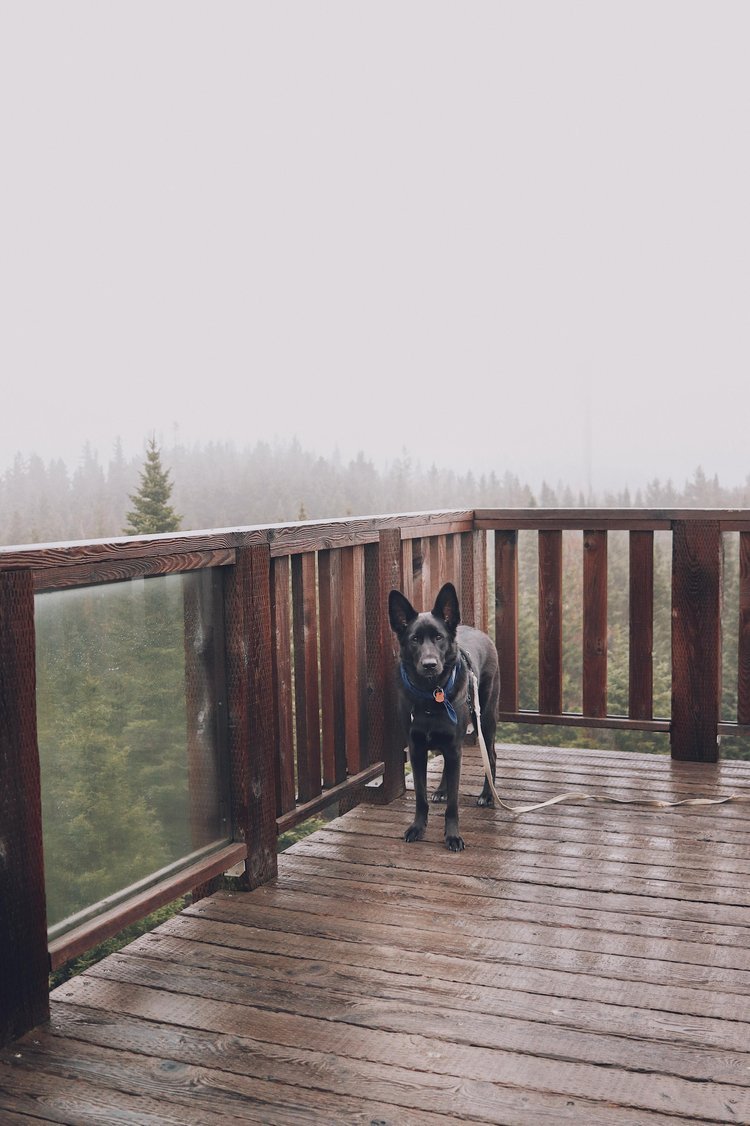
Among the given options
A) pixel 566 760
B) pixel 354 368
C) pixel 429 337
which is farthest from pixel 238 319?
pixel 566 760

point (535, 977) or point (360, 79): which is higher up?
point (360, 79)

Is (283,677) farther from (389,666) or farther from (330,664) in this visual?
(389,666)

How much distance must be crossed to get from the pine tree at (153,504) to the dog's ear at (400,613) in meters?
31.8

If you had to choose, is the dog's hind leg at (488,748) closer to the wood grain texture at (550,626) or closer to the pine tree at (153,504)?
the wood grain texture at (550,626)

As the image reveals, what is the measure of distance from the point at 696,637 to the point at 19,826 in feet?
10.1

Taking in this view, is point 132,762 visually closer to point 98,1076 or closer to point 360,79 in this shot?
point 98,1076

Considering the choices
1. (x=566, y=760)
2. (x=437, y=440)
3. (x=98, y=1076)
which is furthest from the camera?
(x=437, y=440)

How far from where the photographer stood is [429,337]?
5038cm

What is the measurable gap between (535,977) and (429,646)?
1.14 m

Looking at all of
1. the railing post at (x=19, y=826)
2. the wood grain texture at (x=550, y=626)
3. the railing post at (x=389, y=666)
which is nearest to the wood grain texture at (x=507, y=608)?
the wood grain texture at (x=550, y=626)

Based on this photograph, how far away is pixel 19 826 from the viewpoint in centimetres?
200

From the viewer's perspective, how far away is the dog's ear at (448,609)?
10.7ft

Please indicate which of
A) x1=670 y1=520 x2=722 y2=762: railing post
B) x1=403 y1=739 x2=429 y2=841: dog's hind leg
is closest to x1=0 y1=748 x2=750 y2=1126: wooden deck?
x1=403 y1=739 x2=429 y2=841: dog's hind leg

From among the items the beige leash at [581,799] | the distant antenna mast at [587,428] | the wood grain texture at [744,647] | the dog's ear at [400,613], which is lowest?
the beige leash at [581,799]
